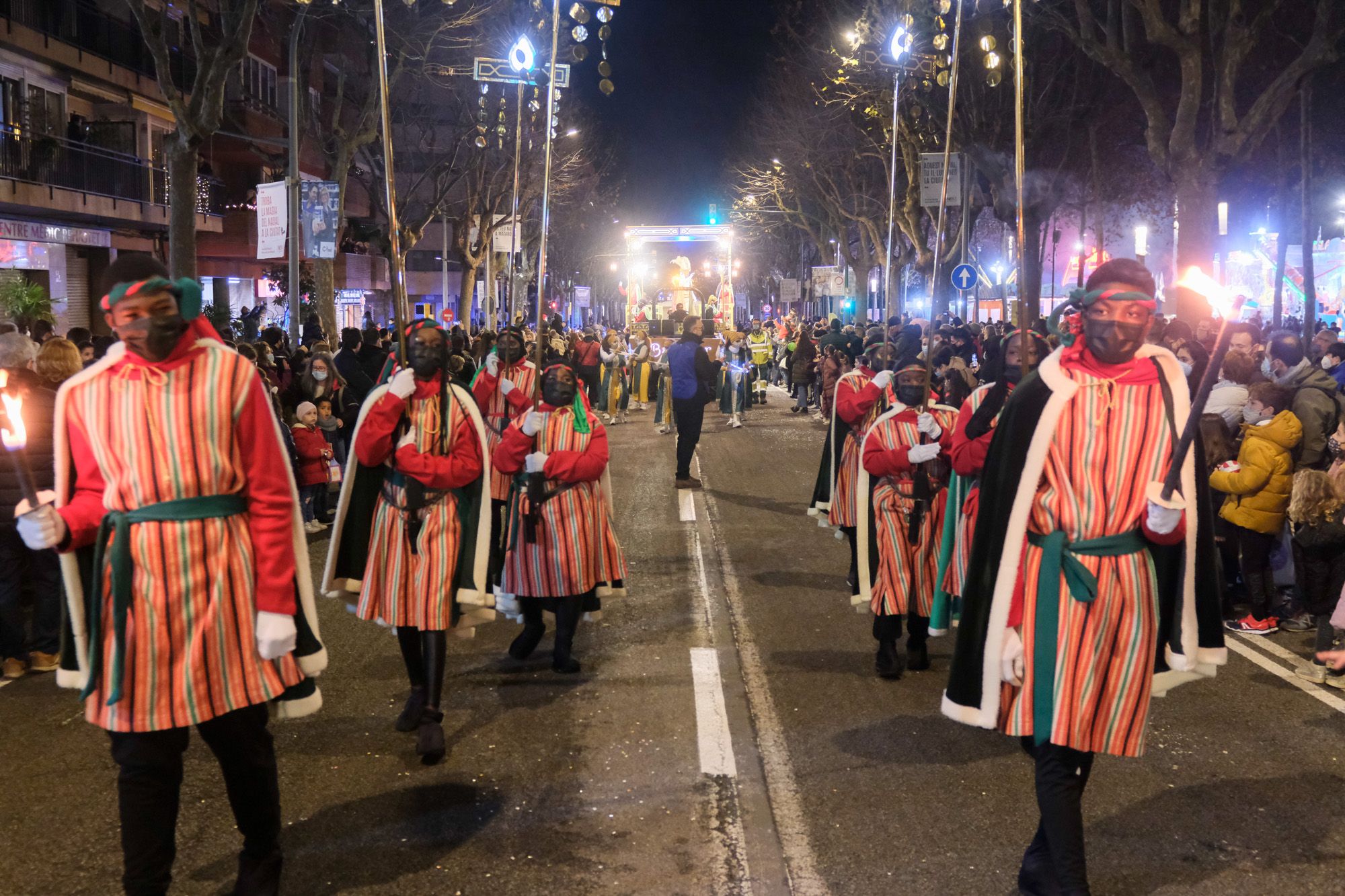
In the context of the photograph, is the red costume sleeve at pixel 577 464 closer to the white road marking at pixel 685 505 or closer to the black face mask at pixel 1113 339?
the black face mask at pixel 1113 339

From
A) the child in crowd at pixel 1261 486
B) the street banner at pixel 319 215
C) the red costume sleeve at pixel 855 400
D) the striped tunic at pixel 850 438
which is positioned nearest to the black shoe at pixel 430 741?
the striped tunic at pixel 850 438

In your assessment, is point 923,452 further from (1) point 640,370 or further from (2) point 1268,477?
(1) point 640,370

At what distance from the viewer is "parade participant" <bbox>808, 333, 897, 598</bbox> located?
7680 millimetres

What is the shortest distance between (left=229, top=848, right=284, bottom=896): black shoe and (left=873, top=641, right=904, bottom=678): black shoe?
3710 millimetres

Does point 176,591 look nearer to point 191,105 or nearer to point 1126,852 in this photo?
point 1126,852

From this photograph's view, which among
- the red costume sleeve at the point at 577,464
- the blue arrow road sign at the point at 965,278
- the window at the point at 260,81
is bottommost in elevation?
the red costume sleeve at the point at 577,464

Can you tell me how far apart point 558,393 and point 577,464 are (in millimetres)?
388

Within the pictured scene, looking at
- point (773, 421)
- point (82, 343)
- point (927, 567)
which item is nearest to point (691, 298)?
point (773, 421)

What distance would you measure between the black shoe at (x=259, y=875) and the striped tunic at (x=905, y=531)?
3566mm

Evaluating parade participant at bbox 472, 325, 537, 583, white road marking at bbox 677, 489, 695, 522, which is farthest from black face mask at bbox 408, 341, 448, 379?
white road marking at bbox 677, 489, 695, 522

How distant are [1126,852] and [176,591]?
11.1ft

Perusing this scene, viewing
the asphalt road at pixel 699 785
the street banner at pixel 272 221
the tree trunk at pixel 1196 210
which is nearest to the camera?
the asphalt road at pixel 699 785

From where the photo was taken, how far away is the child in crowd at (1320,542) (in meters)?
7.29

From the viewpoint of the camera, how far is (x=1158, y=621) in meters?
4.03
